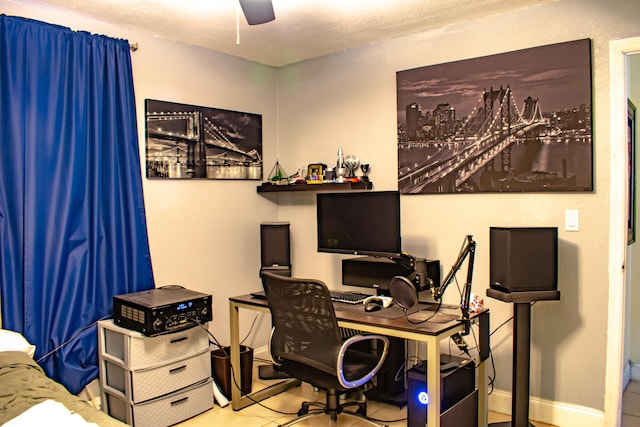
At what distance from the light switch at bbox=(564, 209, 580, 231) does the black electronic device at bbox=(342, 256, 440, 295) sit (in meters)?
0.77

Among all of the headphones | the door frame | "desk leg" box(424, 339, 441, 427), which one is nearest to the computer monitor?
the headphones

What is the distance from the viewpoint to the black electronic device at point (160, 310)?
2.72 meters

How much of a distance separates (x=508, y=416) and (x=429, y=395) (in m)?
1.04

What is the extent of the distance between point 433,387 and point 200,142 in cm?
228

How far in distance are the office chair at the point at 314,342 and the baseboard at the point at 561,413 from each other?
0.96 meters

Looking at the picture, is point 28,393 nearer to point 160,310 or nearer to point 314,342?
point 160,310

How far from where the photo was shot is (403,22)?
3.13 meters

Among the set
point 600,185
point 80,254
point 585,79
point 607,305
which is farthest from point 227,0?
point 607,305

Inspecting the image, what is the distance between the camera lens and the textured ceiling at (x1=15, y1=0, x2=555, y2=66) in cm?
281

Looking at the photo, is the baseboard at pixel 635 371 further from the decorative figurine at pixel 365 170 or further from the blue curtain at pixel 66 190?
the blue curtain at pixel 66 190

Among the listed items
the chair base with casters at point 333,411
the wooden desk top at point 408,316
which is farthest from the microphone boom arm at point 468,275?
the chair base with casters at point 333,411

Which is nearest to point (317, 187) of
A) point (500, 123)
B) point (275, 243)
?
point (275, 243)

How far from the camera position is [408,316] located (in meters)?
2.57

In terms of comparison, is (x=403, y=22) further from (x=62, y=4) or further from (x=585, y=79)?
(x=62, y=4)
